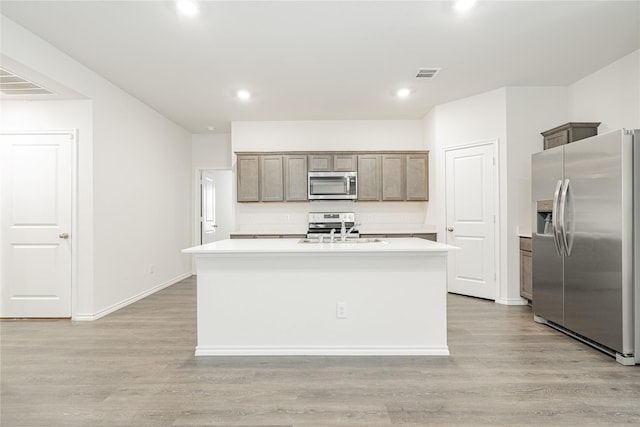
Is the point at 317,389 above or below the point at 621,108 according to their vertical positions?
below

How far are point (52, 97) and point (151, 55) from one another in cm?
133

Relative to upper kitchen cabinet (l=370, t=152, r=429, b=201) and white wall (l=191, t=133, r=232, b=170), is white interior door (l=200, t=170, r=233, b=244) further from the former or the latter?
upper kitchen cabinet (l=370, t=152, r=429, b=201)

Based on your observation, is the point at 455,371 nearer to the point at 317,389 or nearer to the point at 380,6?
the point at 317,389

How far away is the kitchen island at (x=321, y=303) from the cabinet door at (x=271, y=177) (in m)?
2.87

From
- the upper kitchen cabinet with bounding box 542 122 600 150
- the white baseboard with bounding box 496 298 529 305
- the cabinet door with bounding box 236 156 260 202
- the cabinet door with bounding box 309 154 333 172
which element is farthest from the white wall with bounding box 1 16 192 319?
the upper kitchen cabinet with bounding box 542 122 600 150

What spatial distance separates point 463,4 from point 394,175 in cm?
318

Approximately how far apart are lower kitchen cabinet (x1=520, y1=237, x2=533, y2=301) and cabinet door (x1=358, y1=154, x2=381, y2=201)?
2149 millimetres

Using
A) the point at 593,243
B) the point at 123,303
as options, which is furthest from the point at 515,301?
the point at 123,303

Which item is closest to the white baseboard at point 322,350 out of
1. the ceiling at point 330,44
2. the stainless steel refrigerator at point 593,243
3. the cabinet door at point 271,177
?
the stainless steel refrigerator at point 593,243

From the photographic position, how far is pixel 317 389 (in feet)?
7.68

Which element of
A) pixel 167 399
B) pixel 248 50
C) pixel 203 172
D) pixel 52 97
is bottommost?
pixel 167 399

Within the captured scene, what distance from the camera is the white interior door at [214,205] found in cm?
701

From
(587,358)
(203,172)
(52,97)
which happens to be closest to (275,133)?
(203,172)

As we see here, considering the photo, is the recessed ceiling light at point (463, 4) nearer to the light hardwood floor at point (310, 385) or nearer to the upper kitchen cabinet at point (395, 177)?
the light hardwood floor at point (310, 385)
